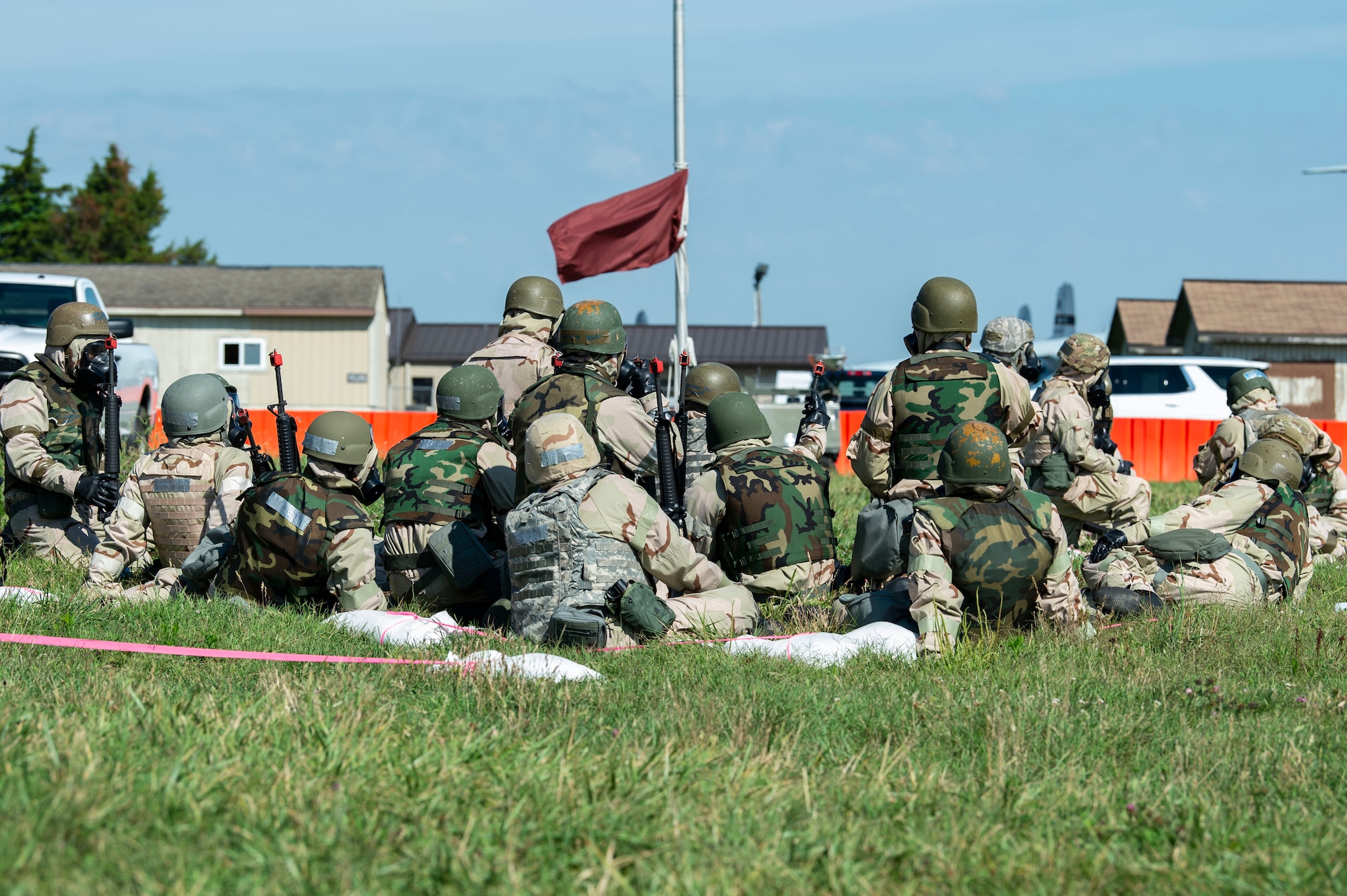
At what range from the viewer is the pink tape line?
5656 millimetres

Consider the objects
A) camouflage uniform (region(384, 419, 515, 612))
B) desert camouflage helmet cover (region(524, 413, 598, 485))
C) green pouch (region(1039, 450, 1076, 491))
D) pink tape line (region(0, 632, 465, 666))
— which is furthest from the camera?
green pouch (region(1039, 450, 1076, 491))

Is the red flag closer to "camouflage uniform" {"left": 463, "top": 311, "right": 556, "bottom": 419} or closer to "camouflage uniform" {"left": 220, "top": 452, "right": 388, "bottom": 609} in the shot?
"camouflage uniform" {"left": 463, "top": 311, "right": 556, "bottom": 419}

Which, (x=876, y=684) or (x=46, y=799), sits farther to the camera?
(x=876, y=684)

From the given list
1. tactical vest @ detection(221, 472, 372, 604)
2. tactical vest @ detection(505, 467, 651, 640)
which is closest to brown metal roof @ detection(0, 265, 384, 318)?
tactical vest @ detection(221, 472, 372, 604)

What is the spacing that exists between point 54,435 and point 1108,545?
23.1 feet

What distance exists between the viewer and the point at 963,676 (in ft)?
18.6

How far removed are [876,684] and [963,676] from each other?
0.40 meters

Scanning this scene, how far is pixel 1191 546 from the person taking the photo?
7543 millimetres

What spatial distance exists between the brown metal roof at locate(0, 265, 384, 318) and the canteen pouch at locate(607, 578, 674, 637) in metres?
31.3

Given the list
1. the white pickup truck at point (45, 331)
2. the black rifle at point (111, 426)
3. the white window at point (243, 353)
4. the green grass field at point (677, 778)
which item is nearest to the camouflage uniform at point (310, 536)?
the green grass field at point (677, 778)

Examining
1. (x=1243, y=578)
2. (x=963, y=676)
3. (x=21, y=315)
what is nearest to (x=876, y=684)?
(x=963, y=676)

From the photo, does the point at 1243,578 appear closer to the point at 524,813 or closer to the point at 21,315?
the point at 524,813

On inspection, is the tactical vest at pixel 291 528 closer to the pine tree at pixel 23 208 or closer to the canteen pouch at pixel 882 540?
the canteen pouch at pixel 882 540

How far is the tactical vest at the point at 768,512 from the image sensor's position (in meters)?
7.50
